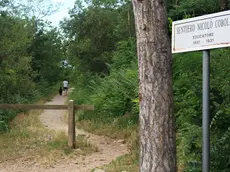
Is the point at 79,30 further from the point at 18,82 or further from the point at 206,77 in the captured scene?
the point at 206,77

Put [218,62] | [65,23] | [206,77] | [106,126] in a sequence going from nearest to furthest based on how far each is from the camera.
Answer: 1. [206,77]
2. [218,62]
3. [106,126]
4. [65,23]

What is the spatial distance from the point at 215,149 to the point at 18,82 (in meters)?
10.5

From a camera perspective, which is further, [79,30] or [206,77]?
[79,30]

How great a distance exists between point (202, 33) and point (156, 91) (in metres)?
0.79

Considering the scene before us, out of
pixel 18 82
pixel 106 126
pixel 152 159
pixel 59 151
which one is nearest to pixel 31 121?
pixel 18 82

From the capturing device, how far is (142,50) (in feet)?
12.3

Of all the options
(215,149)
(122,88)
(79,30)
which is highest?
(79,30)

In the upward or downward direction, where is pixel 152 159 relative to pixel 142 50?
downward

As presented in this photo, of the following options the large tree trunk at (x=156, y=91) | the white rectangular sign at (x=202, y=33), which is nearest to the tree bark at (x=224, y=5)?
the large tree trunk at (x=156, y=91)

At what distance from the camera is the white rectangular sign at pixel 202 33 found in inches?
119

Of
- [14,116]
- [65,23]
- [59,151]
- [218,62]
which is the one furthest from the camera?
[65,23]

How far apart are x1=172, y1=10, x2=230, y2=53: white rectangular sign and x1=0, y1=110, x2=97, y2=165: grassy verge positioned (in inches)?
198

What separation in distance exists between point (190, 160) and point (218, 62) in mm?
1802

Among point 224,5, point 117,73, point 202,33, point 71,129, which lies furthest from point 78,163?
point 224,5
